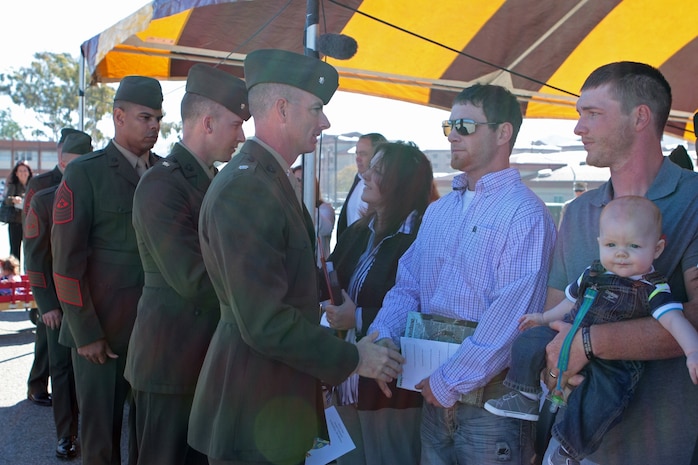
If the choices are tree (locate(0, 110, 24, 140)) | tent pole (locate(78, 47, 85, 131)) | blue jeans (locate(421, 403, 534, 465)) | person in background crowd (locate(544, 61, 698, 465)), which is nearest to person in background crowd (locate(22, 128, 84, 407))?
tent pole (locate(78, 47, 85, 131))

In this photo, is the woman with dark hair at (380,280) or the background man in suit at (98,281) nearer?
the woman with dark hair at (380,280)

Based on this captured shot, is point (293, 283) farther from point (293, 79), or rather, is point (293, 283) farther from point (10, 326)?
point (10, 326)

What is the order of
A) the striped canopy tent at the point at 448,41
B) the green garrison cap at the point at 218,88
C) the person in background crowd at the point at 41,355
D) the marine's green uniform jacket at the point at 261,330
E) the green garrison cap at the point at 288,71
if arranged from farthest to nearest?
the person in background crowd at the point at 41,355
the striped canopy tent at the point at 448,41
the green garrison cap at the point at 218,88
the green garrison cap at the point at 288,71
the marine's green uniform jacket at the point at 261,330

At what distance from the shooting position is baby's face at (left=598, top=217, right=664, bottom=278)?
1.74m

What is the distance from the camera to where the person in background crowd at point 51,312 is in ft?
14.6

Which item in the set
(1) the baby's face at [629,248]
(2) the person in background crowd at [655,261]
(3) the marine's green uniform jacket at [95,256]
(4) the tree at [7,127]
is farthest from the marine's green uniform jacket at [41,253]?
(4) the tree at [7,127]

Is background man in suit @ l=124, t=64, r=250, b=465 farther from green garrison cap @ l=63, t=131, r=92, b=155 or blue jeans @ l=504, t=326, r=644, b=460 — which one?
green garrison cap @ l=63, t=131, r=92, b=155

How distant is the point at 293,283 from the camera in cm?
206

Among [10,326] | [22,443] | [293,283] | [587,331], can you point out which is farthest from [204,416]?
[10,326]

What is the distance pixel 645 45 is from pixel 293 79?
4.62m

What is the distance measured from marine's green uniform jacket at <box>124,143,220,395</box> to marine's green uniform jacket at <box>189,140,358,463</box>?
1.94 ft

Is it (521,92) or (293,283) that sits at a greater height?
(521,92)

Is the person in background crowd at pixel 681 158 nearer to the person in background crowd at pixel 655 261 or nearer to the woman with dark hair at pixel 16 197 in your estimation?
the person in background crowd at pixel 655 261

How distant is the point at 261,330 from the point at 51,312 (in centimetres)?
312
